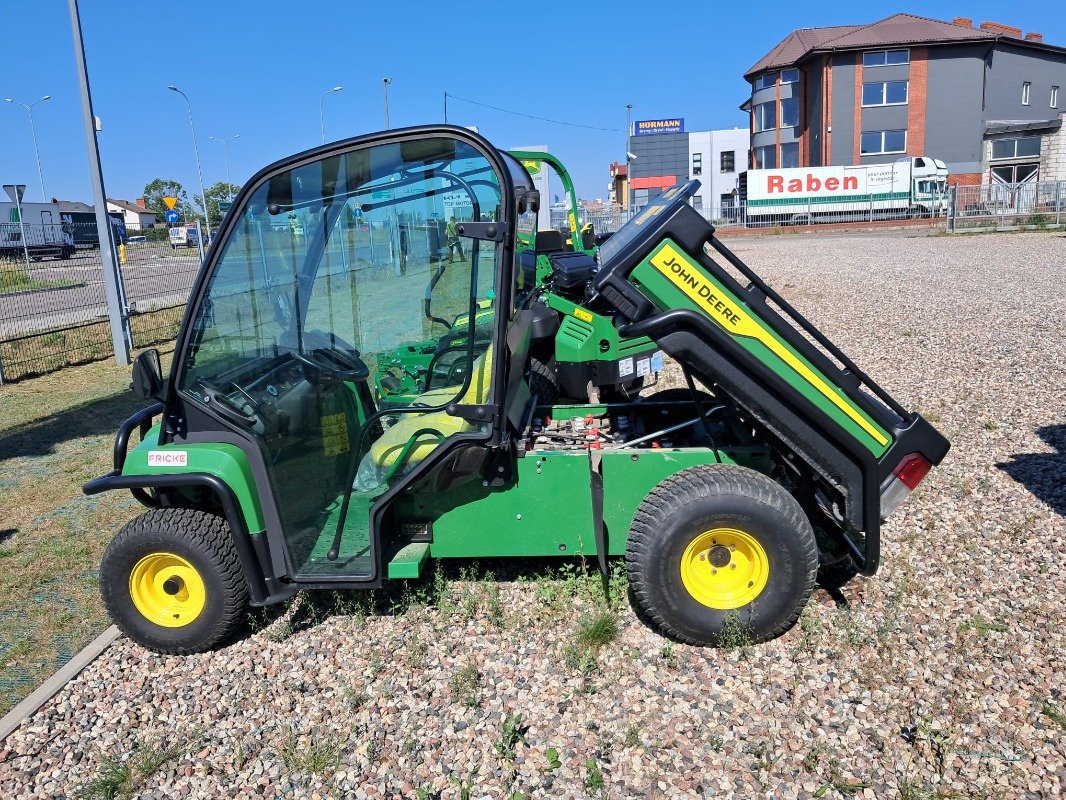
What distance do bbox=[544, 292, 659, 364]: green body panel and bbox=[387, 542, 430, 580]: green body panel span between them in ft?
13.0

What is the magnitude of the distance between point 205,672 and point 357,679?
0.75 m

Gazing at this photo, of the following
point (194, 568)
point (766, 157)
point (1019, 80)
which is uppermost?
point (1019, 80)

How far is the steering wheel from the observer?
409 cm

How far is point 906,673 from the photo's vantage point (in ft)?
11.7

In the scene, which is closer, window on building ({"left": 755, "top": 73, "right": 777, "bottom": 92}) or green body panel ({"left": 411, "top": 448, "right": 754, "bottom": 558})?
green body panel ({"left": 411, "top": 448, "right": 754, "bottom": 558})

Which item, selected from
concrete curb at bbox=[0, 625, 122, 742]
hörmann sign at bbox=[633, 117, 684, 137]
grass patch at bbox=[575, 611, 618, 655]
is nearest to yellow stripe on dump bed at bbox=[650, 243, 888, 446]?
grass patch at bbox=[575, 611, 618, 655]

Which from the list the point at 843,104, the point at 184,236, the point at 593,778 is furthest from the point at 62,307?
the point at 843,104

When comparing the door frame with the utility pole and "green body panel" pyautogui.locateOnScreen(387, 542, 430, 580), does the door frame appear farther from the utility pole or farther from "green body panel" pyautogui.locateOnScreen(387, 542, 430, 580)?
the utility pole

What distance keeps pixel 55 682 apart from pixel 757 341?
3.53m

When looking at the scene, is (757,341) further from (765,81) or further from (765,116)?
(765,81)

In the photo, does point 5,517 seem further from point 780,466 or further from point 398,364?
point 780,466

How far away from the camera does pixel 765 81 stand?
5069 centimetres

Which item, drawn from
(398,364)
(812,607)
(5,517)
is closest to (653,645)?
(812,607)

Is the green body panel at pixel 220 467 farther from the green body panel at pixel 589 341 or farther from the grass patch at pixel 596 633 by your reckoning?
the green body panel at pixel 589 341
